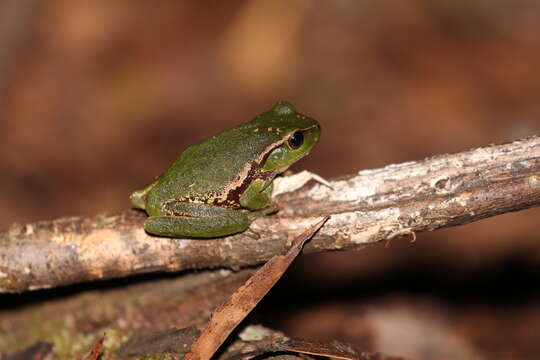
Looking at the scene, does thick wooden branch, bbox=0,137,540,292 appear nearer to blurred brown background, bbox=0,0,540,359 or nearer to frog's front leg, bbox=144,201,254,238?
frog's front leg, bbox=144,201,254,238

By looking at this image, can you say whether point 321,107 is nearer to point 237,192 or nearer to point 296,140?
point 296,140

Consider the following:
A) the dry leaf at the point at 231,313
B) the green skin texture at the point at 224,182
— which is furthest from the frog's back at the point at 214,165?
the dry leaf at the point at 231,313

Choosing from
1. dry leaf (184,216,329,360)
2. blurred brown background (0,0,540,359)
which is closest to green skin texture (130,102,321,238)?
dry leaf (184,216,329,360)

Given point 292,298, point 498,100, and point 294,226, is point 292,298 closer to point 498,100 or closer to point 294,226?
point 294,226

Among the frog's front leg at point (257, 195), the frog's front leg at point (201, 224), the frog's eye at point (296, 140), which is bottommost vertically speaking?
the frog's front leg at point (201, 224)

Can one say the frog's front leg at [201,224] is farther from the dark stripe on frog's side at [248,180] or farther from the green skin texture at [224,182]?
the dark stripe on frog's side at [248,180]
